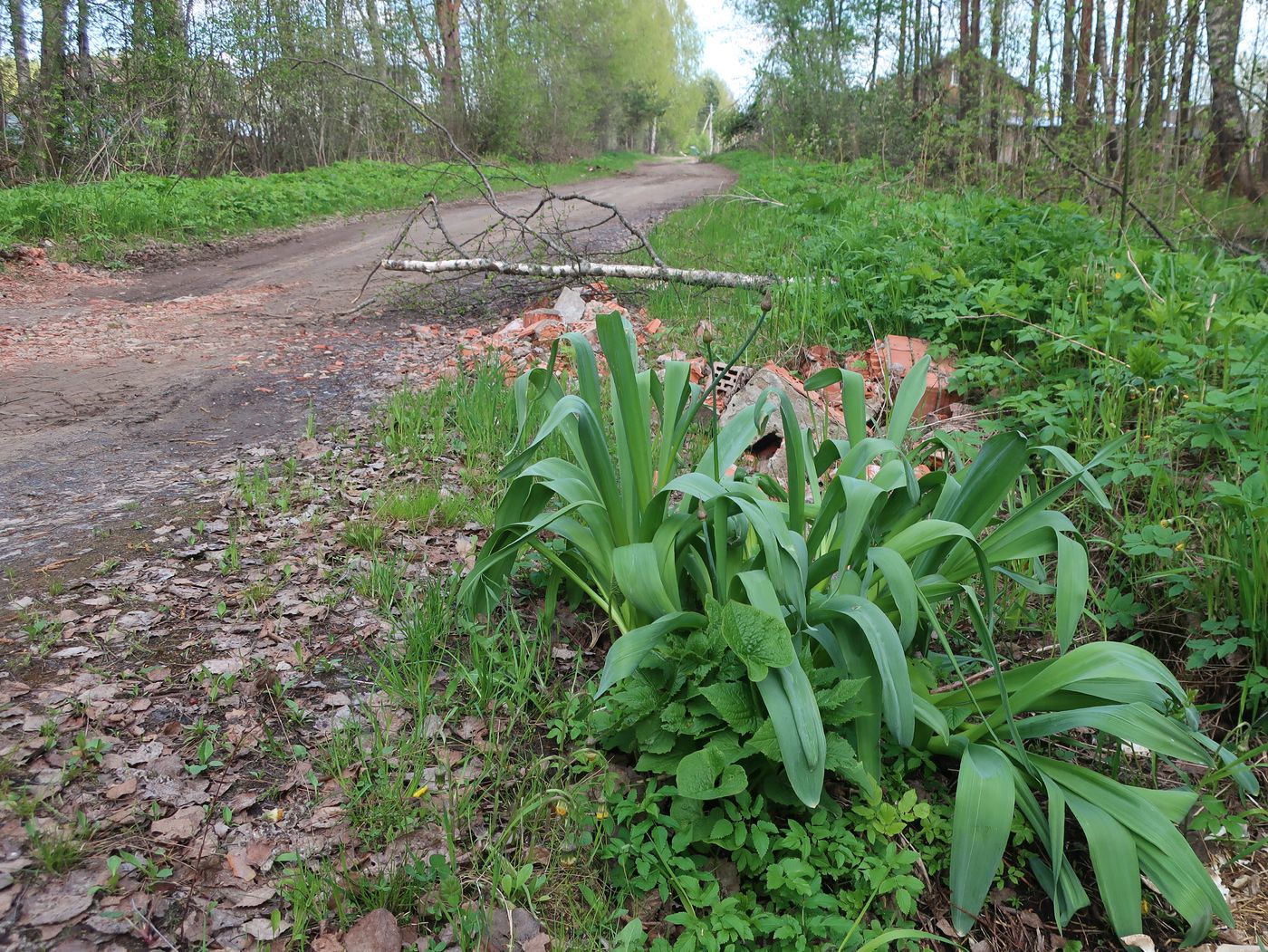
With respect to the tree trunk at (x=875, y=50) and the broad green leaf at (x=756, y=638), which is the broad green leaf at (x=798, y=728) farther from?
the tree trunk at (x=875, y=50)

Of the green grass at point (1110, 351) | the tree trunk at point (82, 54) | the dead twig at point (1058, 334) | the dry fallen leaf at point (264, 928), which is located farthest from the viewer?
the tree trunk at point (82, 54)

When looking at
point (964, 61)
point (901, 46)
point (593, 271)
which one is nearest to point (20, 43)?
point (593, 271)

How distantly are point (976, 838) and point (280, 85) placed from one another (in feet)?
49.9

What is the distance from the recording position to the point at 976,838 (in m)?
1.61

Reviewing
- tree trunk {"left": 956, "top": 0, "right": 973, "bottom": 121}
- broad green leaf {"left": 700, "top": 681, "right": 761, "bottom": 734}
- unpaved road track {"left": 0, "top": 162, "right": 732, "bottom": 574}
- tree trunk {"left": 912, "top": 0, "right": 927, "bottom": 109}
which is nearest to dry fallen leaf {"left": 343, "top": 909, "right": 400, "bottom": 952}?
broad green leaf {"left": 700, "top": 681, "right": 761, "bottom": 734}

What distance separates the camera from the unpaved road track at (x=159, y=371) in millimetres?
3184

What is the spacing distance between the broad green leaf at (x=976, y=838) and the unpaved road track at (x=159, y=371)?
9.24 ft

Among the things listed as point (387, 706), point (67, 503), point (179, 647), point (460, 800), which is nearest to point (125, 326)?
point (67, 503)

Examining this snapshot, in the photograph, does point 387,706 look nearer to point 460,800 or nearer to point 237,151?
point 460,800

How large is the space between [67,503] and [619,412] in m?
2.31

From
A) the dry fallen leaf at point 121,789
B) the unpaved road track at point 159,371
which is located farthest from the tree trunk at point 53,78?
the dry fallen leaf at point 121,789

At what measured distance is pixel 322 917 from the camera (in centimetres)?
156

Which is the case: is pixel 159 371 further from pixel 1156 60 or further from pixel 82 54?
pixel 82 54

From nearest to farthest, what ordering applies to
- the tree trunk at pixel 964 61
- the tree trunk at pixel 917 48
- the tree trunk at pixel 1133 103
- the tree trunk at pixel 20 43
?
the tree trunk at pixel 1133 103, the tree trunk at pixel 964 61, the tree trunk at pixel 20 43, the tree trunk at pixel 917 48
